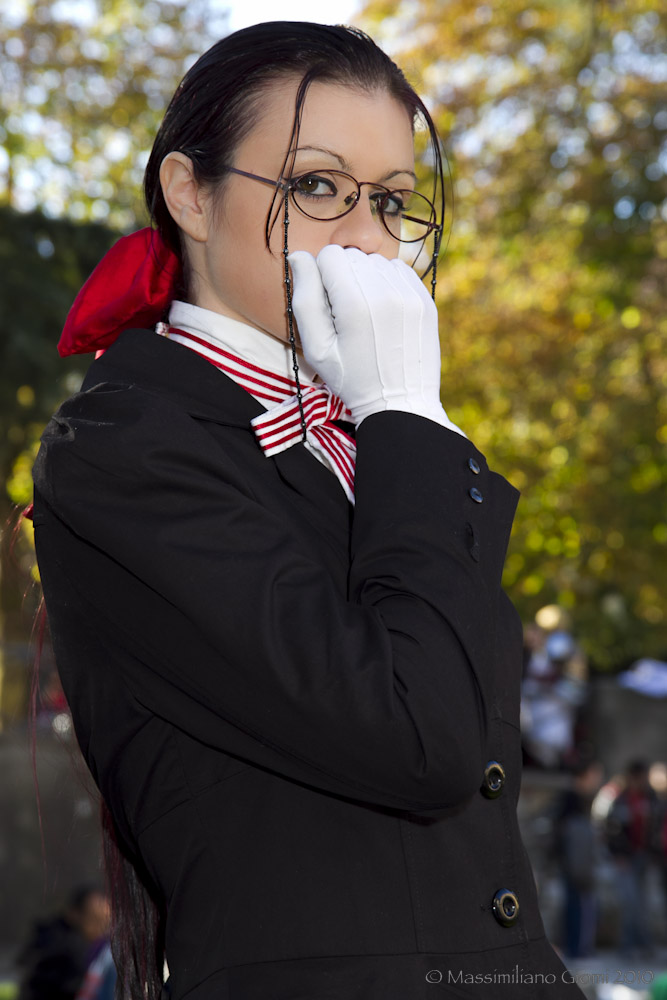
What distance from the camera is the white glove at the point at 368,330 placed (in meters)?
1.49

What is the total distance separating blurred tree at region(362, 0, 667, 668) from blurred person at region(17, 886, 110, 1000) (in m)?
6.08

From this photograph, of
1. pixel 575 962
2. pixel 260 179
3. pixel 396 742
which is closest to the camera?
pixel 396 742

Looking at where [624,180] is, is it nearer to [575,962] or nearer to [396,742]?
[575,962]

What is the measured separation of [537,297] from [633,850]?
218 inches

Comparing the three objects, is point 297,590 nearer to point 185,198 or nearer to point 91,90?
point 185,198

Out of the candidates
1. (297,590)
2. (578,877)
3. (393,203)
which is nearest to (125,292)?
(393,203)

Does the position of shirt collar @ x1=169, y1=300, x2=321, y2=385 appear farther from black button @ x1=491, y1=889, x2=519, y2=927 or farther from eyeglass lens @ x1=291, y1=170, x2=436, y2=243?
→ black button @ x1=491, y1=889, x2=519, y2=927

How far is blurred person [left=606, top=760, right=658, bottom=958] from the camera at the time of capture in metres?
11.1

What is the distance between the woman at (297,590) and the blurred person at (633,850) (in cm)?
1039

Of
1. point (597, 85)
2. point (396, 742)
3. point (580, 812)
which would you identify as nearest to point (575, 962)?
point (580, 812)

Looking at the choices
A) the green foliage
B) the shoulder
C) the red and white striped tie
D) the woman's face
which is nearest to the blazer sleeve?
the shoulder

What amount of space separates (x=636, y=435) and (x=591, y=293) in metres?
1.56

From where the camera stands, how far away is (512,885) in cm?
146

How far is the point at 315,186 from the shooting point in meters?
1.59
